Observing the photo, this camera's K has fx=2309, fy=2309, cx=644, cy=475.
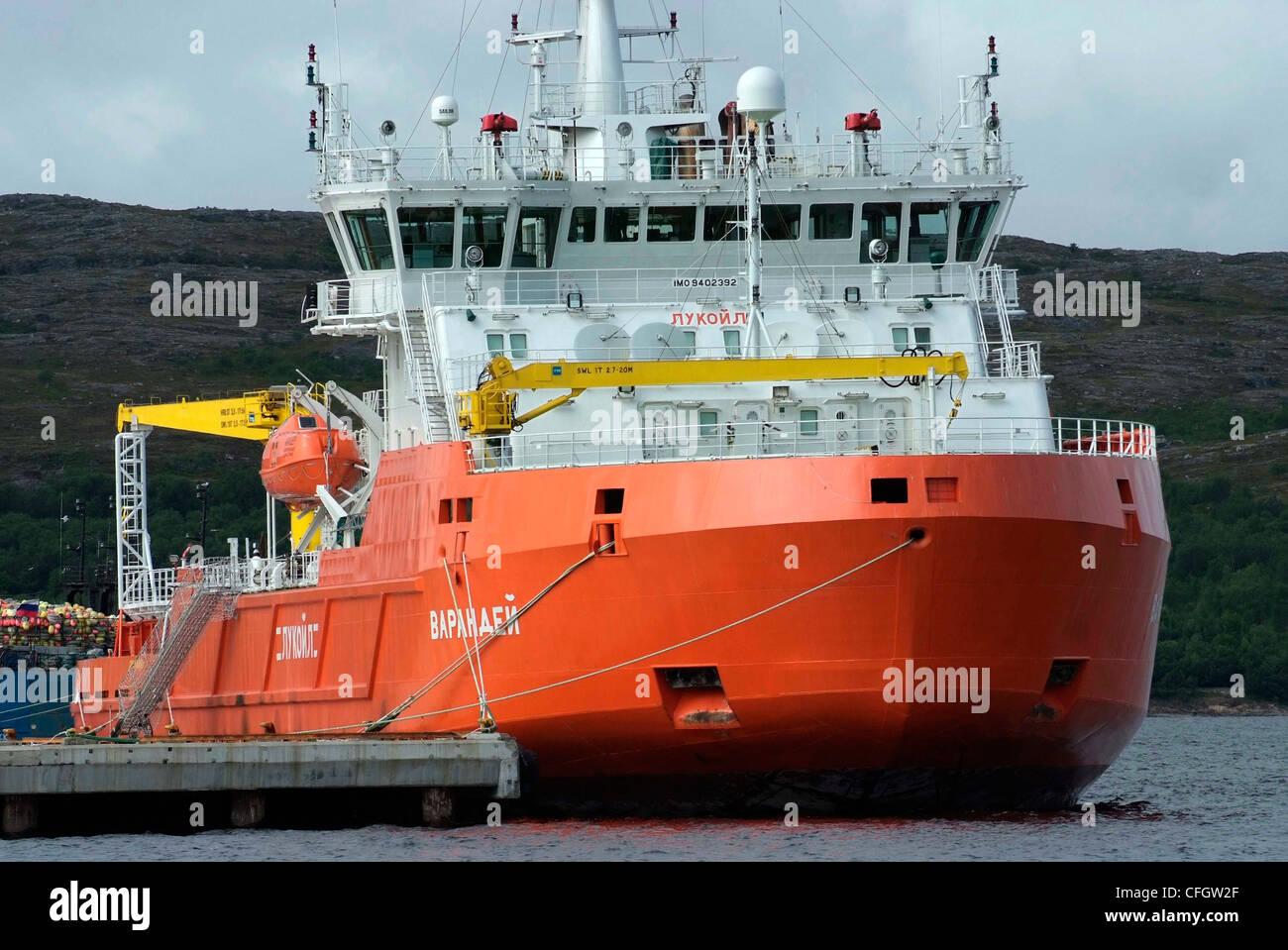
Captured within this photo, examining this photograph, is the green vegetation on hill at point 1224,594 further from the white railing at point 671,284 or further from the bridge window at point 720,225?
the bridge window at point 720,225

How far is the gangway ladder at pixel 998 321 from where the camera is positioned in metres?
32.1

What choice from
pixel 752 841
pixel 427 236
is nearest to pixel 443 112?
pixel 427 236

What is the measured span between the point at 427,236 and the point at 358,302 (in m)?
1.81

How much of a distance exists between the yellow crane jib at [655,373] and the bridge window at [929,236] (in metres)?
5.14

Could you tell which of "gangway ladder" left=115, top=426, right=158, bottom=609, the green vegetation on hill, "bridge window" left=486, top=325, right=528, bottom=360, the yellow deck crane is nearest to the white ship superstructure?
"bridge window" left=486, top=325, right=528, bottom=360

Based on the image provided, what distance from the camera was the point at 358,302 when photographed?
34.7 metres

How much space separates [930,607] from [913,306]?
7.26m

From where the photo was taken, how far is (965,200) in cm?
3406

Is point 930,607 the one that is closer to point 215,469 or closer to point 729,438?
point 729,438

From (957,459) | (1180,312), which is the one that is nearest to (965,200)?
(957,459)

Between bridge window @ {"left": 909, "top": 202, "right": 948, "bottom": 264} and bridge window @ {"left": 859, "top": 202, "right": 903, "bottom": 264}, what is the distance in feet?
0.87

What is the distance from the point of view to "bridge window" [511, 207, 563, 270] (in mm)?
33656

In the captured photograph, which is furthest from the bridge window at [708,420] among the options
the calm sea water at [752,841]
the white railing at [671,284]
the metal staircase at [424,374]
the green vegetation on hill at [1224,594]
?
the green vegetation on hill at [1224,594]

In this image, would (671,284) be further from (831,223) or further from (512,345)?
(512,345)
